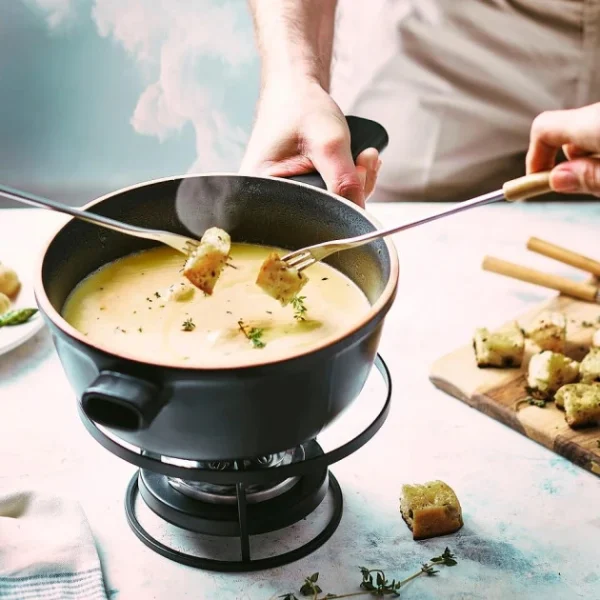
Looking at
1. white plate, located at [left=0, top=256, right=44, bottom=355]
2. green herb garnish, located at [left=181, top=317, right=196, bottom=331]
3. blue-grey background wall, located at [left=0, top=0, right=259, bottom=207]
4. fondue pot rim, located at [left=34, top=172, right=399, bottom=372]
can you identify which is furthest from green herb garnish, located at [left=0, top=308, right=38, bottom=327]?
blue-grey background wall, located at [left=0, top=0, right=259, bottom=207]

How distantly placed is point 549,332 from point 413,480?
0.44 meters

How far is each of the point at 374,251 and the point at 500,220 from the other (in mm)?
1070

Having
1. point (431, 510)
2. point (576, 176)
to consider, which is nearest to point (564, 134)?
point (576, 176)

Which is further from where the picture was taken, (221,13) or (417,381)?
(221,13)

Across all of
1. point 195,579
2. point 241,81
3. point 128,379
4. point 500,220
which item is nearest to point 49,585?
point 195,579

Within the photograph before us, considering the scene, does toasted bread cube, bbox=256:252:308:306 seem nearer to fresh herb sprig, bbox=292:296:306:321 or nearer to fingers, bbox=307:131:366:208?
fresh herb sprig, bbox=292:296:306:321

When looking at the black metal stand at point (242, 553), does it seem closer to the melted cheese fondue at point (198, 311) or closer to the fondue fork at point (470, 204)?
the melted cheese fondue at point (198, 311)

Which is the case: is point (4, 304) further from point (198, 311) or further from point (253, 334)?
point (253, 334)

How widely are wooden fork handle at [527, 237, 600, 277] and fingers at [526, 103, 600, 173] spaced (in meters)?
0.58

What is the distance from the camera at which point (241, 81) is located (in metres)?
3.50

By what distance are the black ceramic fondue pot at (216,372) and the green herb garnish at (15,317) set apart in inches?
17.5

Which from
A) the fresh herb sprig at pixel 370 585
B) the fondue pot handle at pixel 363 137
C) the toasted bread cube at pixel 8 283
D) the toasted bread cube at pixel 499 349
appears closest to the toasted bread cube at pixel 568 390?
the toasted bread cube at pixel 499 349

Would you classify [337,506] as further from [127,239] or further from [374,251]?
[127,239]

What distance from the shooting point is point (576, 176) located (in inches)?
47.7
